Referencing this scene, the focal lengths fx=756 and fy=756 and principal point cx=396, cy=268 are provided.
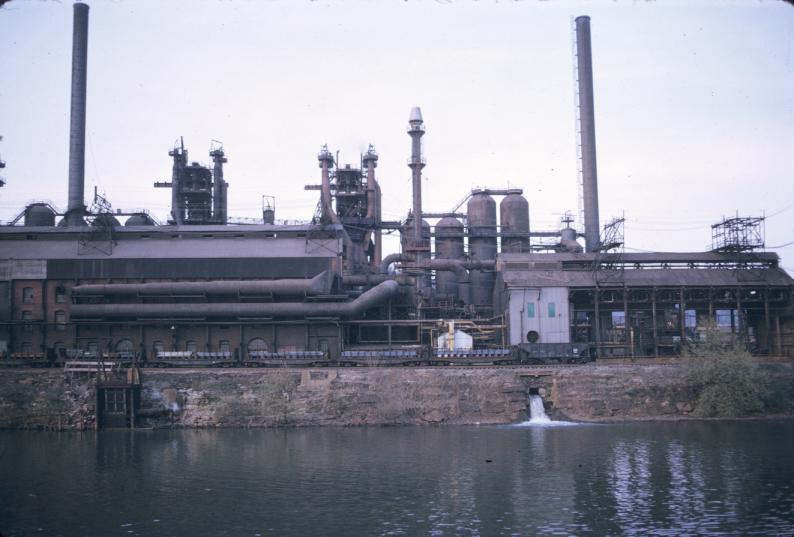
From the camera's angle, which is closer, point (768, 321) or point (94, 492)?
point (94, 492)

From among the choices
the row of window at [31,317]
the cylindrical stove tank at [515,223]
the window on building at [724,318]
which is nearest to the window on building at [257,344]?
the row of window at [31,317]

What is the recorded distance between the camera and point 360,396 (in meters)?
43.8

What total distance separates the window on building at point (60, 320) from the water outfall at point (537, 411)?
33.3 metres

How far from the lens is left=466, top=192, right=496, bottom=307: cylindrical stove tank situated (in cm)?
6444

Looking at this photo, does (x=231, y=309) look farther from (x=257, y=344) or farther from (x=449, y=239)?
(x=449, y=239)

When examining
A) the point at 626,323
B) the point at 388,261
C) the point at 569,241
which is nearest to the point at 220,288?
the point at 388,261

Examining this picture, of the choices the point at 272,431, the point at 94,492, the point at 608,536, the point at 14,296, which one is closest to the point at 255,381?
the point at 272,431

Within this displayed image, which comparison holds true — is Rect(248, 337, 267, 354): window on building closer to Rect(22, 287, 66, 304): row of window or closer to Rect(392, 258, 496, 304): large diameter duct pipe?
Rect(392, 258, 496, 304): large diameter duct pipe

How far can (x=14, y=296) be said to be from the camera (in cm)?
5475

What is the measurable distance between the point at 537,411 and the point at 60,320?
34545 mm

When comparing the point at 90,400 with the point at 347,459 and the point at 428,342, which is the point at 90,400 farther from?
the point at 428,342

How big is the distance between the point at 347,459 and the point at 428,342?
21.0 meters

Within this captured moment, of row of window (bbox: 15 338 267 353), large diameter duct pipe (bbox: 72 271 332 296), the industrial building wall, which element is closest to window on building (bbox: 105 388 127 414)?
row of window (bbox: 15 338 267 353)

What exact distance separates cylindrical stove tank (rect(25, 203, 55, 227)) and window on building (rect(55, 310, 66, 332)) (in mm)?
10410
